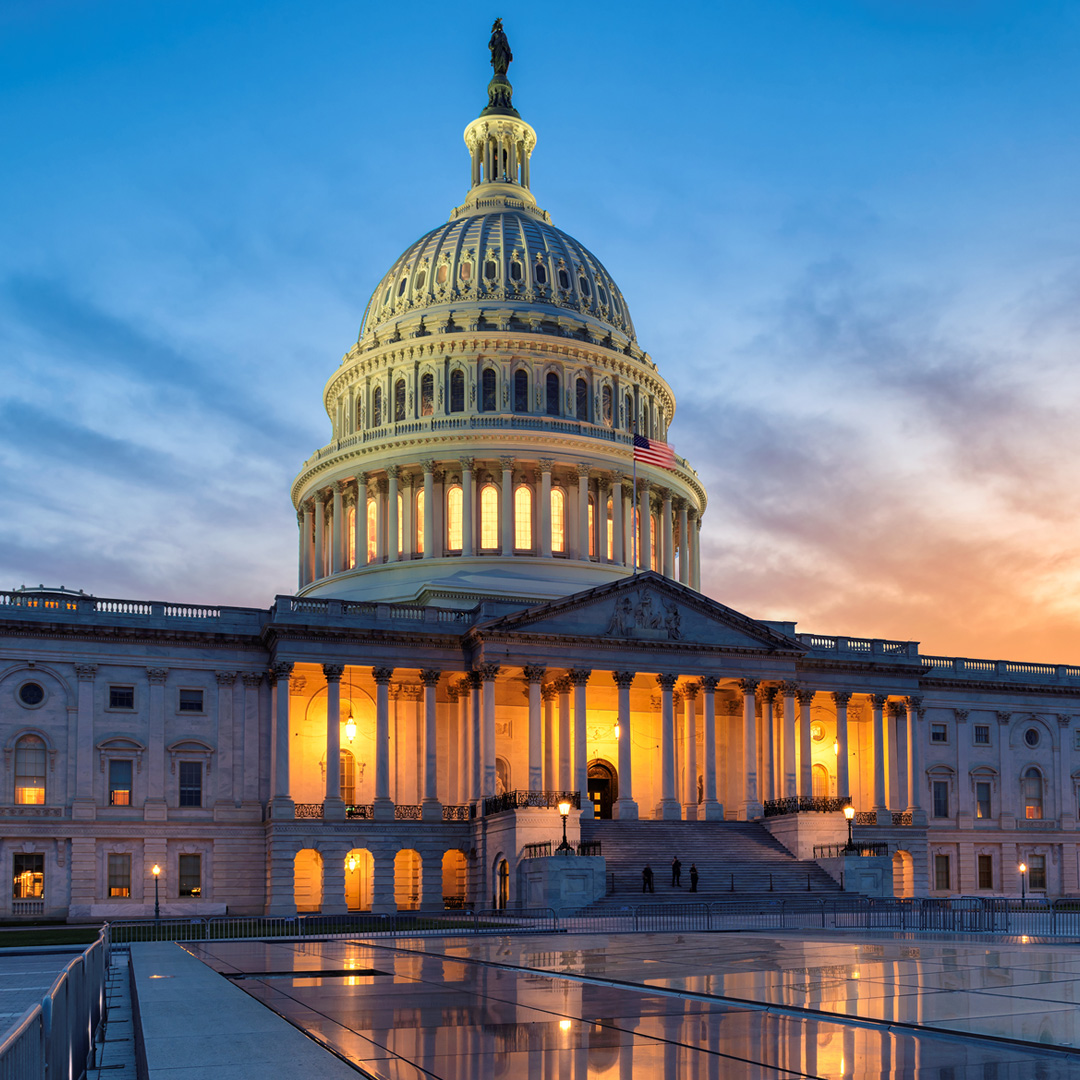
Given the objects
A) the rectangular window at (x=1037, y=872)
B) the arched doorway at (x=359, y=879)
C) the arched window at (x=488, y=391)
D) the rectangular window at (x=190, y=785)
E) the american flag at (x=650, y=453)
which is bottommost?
the rectangular window at (x=1037, y=872)

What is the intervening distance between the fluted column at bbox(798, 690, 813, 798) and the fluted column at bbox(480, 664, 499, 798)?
1779 cm

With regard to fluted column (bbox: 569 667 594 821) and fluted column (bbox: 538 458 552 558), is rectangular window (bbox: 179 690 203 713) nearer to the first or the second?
fluted column (bbox: 569 667 594 821)

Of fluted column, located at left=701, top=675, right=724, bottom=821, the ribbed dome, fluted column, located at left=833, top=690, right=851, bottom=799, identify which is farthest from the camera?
the ribbed dome

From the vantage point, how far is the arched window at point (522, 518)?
87.8 metres

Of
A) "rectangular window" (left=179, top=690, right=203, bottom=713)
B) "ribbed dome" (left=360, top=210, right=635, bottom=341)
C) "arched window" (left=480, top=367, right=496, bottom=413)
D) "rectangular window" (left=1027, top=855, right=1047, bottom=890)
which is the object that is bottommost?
"rectangular window" (left=1027, top=855, right=1047, bottom=890)

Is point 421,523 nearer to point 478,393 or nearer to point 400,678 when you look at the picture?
point 478,393

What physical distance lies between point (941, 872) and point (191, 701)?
46.4 meters

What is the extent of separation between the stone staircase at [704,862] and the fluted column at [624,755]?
1.88 m

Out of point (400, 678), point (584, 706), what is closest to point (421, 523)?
point (400, 678)

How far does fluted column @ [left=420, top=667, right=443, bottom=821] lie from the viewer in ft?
227

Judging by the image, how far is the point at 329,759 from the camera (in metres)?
68.6

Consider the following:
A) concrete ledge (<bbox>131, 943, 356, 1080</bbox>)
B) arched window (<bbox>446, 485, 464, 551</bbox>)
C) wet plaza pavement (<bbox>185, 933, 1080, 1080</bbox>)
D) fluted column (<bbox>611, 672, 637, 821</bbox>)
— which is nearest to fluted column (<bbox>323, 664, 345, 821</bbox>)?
fluted column (<bbox>611, 672, 637, 821</bbox>)

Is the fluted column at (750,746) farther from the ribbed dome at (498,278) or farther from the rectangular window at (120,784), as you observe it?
the ribbed dome at (498,278)

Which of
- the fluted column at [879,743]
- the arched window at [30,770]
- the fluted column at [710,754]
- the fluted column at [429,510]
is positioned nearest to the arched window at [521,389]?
the fluted column at [429,510]
